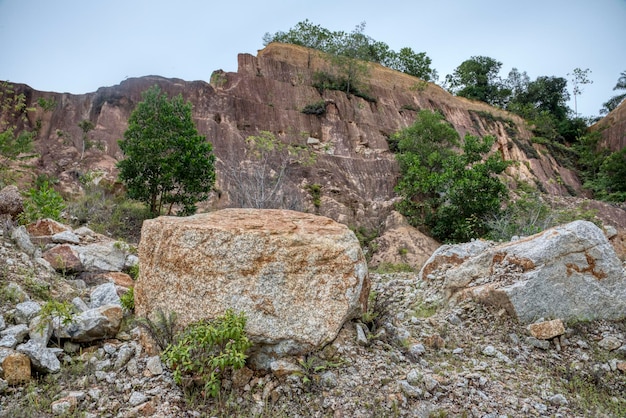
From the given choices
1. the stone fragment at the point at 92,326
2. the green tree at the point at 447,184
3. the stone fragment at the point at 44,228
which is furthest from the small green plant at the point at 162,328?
the green tree at the point at 447,184

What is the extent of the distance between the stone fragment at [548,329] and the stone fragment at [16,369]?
15.3 ft

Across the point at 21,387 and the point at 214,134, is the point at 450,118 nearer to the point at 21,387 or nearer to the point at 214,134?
the point at 214,134

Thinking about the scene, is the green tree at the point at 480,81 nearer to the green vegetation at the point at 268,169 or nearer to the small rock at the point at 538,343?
the green vegetation at the point at 268,169

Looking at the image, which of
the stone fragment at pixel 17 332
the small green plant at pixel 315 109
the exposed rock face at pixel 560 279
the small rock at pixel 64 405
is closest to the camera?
the small rock at pixel 64 405

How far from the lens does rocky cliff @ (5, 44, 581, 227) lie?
15656 millimetres

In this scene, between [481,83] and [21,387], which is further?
[481,83]

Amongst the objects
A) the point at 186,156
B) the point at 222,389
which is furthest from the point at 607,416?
the point at 186,156

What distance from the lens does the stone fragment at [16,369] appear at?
108 inches

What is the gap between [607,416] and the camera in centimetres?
319

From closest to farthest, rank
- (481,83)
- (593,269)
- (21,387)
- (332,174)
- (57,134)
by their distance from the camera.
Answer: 1. (21,387)
2. (593,269)
3. (57,134)
4. (332,174)
5. (481,83)

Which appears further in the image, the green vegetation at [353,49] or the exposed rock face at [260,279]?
the green vegetation at [353,49]

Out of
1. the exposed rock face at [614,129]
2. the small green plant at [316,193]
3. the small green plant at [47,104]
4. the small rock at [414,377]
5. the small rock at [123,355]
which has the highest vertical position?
the exposed rock face at [614,129]

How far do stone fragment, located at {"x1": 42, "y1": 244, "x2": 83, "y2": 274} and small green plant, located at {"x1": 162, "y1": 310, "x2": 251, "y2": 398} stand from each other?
109 inches

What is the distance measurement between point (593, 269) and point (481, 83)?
37.4 meters
